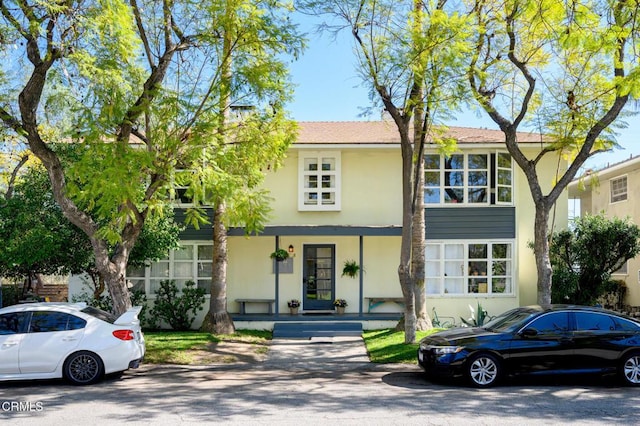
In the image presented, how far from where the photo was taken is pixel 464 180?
19.4 metres

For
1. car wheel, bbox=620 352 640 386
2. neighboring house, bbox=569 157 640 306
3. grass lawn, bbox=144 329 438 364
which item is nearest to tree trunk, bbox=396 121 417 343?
grass lawn, bbox=144 329 438 364

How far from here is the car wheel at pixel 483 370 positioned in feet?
33.4

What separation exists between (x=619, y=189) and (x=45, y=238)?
2287 cm

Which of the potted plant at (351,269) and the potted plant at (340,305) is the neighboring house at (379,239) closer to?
the potted plant at (351,269)

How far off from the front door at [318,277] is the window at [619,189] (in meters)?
13.9

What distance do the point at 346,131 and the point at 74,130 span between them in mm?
11661

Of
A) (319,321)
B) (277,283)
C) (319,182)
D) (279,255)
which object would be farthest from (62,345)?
(319,182)

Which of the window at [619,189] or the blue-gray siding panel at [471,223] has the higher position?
the window at [619,189]

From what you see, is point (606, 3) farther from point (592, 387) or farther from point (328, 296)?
point (328, 296)

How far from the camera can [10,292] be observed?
70.8 feet

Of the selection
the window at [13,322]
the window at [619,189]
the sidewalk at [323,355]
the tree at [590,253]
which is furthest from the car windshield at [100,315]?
the window at [619,189]

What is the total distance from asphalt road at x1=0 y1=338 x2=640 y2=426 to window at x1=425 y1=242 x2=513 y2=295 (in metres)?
7.44

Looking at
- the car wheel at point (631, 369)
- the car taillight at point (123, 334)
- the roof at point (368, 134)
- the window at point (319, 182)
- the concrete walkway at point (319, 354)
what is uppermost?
the roof at point (368, 134)

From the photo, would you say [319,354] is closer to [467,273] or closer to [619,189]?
[467,273]
